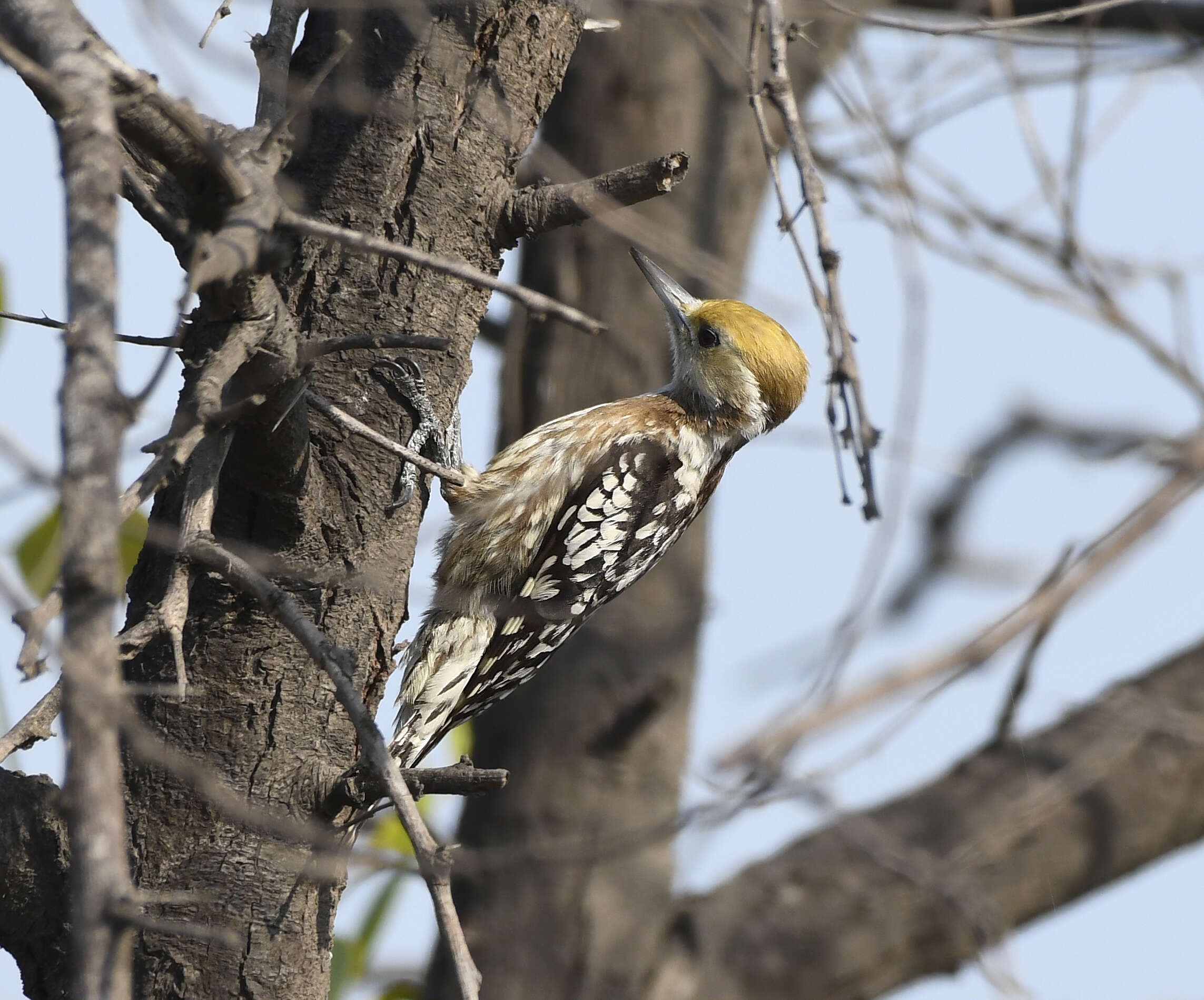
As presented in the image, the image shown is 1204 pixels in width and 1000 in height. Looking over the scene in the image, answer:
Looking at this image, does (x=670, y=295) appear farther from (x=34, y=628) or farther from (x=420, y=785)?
(x=34, y=628)

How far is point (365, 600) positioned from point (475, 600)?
1588 millimetres

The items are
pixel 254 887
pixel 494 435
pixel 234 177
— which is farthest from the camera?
pixel 494 435

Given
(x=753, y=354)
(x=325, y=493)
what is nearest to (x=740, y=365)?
(x=753, y=354)

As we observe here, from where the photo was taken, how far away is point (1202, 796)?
651 cm

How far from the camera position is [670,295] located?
5.50m

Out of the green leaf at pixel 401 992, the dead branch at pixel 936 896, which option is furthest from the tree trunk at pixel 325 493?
the dead branch at pixel 936 896

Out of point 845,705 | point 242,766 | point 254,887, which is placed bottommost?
point 845,705

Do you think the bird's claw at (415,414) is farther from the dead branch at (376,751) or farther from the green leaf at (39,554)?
the green leaf at (39,554)

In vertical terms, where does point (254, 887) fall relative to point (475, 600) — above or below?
below

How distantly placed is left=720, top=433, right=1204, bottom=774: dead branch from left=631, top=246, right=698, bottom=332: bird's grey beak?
11.4 ft

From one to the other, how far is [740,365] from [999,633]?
3670 millimetres

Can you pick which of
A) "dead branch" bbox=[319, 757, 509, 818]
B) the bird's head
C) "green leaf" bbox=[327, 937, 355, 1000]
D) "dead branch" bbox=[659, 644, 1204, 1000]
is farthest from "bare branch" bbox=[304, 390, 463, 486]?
"dead branch" bbox=[659, 644, 1204, 1000]

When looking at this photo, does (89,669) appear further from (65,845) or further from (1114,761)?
(1114,761)

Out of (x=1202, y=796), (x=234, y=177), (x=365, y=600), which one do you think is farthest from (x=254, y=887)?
(x=1202, y=796)
